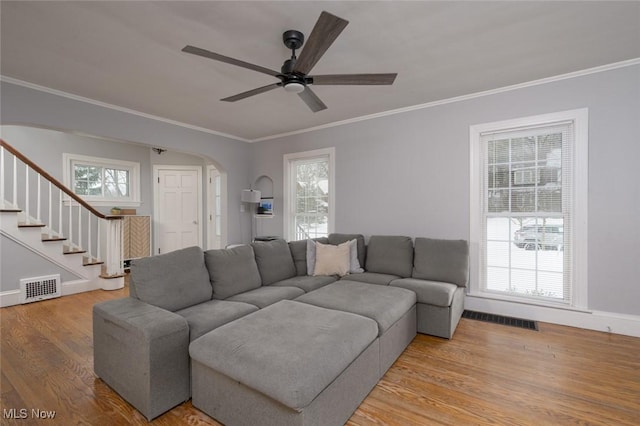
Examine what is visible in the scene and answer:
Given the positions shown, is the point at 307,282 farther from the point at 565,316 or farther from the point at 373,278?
the point at 565,316

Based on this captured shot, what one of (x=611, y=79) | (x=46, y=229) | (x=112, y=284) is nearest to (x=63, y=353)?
(x=112, y=284)

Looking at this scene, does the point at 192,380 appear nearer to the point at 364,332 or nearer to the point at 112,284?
the point at 364,332

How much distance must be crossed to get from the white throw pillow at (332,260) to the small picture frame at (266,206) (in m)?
1.97

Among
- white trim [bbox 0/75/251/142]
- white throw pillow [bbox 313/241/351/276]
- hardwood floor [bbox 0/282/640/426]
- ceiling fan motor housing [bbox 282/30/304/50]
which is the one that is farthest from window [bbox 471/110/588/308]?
white trim [bbox 0/75/251/142]

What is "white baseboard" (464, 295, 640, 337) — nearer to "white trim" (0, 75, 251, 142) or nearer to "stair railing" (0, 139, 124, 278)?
"white trim" (0, 75, 251, 142)

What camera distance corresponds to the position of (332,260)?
139 inches

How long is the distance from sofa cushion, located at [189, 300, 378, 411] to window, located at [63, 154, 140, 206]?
5348 millimetres

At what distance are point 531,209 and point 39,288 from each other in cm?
638

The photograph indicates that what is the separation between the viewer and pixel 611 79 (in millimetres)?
2781

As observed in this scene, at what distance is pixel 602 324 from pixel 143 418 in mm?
4013

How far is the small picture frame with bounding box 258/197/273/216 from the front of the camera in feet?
17.5

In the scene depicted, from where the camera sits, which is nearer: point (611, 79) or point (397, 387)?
point (397, 387)

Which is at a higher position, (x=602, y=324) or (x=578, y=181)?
(x=578, y=181)

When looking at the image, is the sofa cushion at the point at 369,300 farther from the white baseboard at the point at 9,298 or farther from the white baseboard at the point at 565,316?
the white baseboard at the point at 9,298
